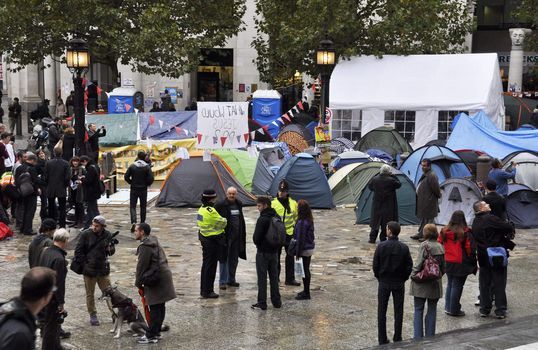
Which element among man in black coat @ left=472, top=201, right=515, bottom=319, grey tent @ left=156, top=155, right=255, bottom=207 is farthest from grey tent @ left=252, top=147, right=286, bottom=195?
man in black coat @ left=472, top=201, right=515, bottom=319

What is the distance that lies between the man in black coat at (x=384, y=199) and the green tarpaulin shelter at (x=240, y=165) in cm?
568

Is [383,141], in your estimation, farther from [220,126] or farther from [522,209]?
[220,126]

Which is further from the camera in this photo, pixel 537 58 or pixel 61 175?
pixel 537 58

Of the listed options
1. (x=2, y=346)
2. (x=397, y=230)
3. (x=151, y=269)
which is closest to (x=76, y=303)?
(x=151, y=269)

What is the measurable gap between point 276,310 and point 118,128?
13.6 m

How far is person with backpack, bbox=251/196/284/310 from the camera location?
39.1 ft

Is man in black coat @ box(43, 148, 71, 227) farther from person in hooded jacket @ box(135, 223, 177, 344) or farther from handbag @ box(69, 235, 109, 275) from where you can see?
person in hooded jacket @ box(135, 223, 177, 344)

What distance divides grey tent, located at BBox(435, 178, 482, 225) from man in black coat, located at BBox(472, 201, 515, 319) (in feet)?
20.3

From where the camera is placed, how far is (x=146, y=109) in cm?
3828

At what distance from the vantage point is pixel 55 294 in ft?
31.9

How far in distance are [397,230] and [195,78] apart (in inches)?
1374

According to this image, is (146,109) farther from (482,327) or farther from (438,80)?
(482,327)

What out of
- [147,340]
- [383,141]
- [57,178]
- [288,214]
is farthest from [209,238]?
[383,141]

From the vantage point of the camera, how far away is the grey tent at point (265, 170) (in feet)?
70.9
